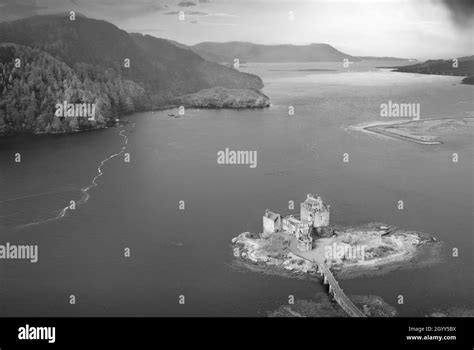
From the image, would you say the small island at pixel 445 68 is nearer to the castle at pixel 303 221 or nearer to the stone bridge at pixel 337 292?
the castle at pixel 303 221

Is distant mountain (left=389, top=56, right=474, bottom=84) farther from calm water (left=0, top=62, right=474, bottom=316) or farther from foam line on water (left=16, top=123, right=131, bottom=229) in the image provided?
foam line on water (left=16, top=123, right=131, bottom=229)

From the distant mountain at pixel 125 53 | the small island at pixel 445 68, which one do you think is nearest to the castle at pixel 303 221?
the distant mountain at pixel 125 53

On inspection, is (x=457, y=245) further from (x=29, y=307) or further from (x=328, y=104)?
(x=328, y=104)

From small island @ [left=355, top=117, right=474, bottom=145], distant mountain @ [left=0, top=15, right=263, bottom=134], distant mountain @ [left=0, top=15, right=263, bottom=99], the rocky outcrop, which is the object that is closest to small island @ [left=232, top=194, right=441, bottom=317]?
small island @ [left=355, top=117, right=474, bottom=145]

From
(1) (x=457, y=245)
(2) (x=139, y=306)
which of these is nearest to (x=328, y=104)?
(1) (x=457, y=245)

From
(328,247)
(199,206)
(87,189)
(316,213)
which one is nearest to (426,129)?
(199,206)
